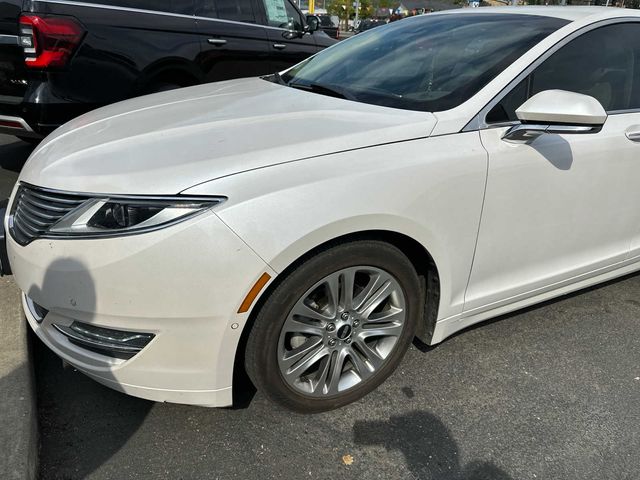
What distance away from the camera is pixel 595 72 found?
8.71 ft

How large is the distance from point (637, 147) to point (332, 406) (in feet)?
6.39

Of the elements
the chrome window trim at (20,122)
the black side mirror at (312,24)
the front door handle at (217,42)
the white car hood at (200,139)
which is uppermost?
the black side mirror at (312,24)

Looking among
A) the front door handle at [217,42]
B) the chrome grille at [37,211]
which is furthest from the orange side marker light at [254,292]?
the front door handle at [217,42]

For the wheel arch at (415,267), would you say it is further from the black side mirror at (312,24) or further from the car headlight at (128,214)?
the black side mirror at (312,24)

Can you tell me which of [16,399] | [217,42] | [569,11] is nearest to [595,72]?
[569,11]

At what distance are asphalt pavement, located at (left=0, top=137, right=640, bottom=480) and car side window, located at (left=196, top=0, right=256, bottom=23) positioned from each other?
344cm

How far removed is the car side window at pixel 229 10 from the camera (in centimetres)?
479

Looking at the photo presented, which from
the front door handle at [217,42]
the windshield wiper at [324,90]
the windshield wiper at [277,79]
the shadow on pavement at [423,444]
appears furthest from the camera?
the front door handle at [217,42]

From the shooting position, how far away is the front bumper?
1.69 meters

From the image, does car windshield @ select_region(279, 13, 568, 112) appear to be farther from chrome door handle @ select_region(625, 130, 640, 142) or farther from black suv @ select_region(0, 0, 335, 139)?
black suv @ select_region(0, 0, 335, 139)

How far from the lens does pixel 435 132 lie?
2100mm

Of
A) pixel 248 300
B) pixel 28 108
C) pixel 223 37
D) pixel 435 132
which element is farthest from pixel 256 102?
pixel 223 37

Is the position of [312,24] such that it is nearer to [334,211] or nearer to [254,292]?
[334,211]

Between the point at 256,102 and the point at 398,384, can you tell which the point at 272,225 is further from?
the point at 398,384
